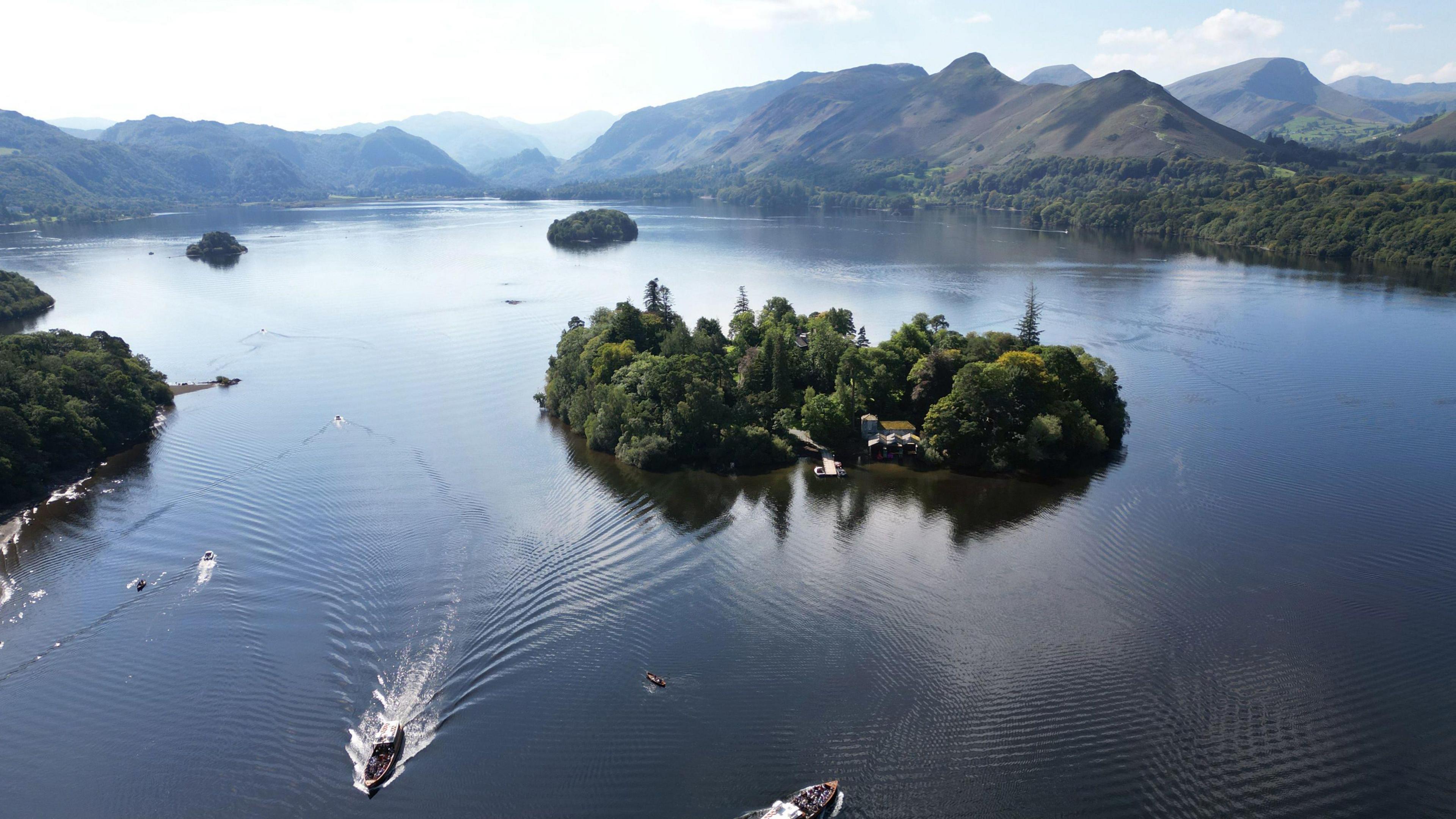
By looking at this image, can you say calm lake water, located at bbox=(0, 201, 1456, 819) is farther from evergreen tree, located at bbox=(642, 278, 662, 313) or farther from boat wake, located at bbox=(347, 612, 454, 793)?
evergreen tree, located at bbox=(642, 278, 662, 313)

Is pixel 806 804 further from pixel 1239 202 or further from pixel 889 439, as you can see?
pixel 1239 202

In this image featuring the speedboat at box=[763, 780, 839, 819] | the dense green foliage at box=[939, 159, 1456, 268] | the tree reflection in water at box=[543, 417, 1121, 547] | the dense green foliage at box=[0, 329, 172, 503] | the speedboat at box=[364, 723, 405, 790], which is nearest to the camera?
the speedboat at box=[763, 780, 839, 819]

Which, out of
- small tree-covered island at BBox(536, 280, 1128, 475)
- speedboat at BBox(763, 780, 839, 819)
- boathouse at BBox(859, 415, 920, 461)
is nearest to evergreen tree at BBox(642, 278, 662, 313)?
small tree-covered island at BBox(536, 280, 1128, 475)

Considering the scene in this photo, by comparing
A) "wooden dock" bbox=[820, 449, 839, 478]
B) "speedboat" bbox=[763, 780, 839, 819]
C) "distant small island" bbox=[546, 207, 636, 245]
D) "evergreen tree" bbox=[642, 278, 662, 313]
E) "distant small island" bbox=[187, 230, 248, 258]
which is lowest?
"speedboat" bbox=[763, 780, 839, 819]

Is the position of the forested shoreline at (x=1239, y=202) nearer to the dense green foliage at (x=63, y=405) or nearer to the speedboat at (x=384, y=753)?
the speedboat at (x=384, y=753)

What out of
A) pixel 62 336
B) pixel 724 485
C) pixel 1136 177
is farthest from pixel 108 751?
pixel 1136 177

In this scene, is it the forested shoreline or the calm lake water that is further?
the forested shoreline

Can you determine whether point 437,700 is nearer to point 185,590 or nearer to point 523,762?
point 523,762
